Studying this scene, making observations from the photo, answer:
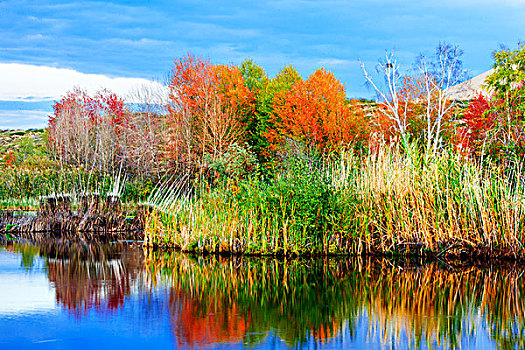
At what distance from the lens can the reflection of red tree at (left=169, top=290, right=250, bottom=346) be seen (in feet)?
19.9

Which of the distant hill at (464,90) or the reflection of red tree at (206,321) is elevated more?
the distant hill at (464,90)

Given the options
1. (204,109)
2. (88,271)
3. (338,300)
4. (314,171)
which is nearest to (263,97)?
(204,109)

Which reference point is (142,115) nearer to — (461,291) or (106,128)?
(106,128)

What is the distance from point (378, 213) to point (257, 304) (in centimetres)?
468

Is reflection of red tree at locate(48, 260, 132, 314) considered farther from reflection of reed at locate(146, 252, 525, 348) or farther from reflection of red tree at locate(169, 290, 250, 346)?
reflection of red tree at locate(169, 290, 250, 346)

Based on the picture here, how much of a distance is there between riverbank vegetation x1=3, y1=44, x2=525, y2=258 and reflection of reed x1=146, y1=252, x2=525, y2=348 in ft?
2.73

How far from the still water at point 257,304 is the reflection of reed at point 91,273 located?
0.09ft

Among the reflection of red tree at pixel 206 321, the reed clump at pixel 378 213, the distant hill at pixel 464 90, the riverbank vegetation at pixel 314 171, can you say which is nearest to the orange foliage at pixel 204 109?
the riverbank vegetation at pixel 314 171

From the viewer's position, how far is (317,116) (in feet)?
95.8

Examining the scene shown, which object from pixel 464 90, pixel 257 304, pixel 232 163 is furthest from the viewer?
pixel 464 90

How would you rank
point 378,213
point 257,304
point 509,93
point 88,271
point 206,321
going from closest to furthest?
1. point 206,321
2. point 257,304
3. point 88,271
4. point 378,213
5. point 509,93

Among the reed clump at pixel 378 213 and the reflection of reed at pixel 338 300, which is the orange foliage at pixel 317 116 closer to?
the reed clump at pixel 378 213

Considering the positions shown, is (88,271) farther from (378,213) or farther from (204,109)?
(204,109)

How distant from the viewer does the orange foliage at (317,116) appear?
28750 mm
